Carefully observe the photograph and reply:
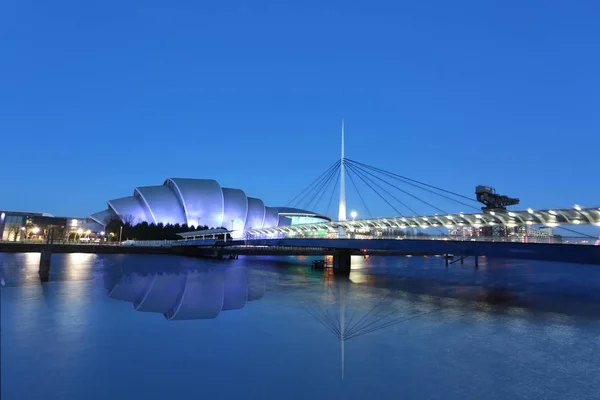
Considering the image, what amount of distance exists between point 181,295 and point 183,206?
75.8 metres

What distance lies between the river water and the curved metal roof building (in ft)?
233

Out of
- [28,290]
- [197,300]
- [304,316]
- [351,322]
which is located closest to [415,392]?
[351,322]

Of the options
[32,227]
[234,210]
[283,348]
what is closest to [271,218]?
[234,210]

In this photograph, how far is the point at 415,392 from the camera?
8.29m

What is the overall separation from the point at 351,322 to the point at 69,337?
1043 centimetres

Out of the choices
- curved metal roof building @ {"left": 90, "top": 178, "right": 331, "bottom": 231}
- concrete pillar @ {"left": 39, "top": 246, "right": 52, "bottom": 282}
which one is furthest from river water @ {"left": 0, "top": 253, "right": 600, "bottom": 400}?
curved metal roof building @ {"left": 90, "top": 178, "right": 331, "bottom": 231}

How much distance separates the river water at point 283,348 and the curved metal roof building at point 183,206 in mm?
70874

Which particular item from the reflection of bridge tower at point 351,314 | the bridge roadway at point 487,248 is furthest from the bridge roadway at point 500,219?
the reflection of bridge tower at point 351,314

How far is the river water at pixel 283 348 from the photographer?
8.41m

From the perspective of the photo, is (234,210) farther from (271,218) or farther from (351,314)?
(351,314)

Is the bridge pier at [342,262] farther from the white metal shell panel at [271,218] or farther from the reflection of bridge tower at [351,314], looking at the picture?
the white metal shell panel at [271,218]

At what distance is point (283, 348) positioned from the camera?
1159 centimetres

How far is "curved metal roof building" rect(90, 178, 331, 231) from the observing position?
91.6 meters

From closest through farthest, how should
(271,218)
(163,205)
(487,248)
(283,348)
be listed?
(283,348) < (487,248) < (163,205) < (271,218)
